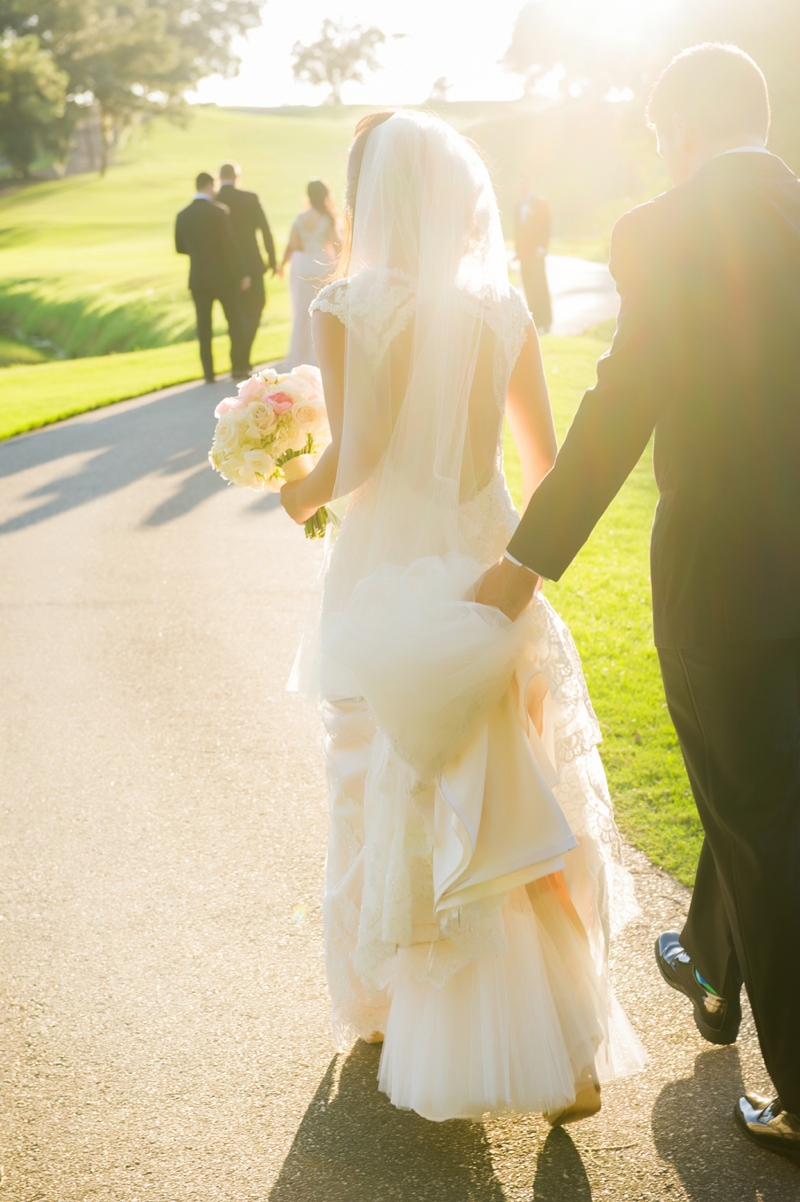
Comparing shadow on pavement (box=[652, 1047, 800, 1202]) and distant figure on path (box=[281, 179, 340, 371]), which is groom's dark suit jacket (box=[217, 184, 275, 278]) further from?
shadow on pavement (box=[652, 1047, 800, 1202])

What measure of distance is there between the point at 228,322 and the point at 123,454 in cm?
356

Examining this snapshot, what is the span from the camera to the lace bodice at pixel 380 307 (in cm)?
256

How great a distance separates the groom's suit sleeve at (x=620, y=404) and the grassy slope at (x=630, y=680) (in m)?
1.84

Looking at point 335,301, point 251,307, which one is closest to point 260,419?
point 335,301

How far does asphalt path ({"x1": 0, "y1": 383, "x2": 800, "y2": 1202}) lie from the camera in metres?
2.53

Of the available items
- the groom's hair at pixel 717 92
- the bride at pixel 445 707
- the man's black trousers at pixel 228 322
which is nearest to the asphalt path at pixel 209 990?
the bride at pixel 445 707

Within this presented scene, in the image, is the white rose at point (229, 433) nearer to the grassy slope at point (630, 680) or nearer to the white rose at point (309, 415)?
the white rose at point (309, 415)

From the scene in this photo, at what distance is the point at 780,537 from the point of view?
2346mm

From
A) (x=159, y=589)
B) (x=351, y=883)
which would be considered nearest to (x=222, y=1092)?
(x=351, y=883)

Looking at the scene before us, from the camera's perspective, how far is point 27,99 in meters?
66.0

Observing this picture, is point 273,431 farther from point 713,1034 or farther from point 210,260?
point 210,260

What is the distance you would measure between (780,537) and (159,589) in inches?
216

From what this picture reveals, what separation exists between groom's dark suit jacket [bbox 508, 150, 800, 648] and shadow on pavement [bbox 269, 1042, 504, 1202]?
135 cm

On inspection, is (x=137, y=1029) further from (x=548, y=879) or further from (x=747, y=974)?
(x=747, y=974)
